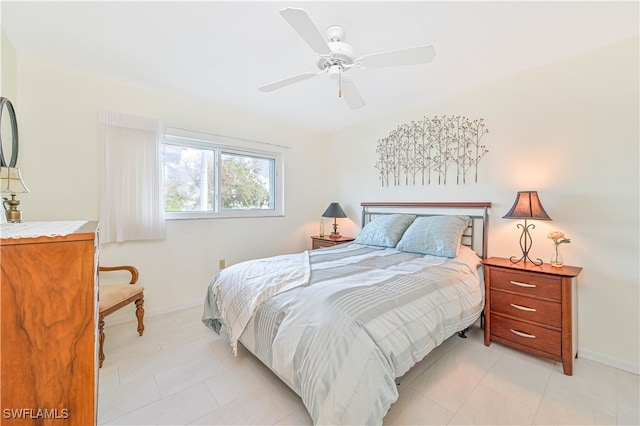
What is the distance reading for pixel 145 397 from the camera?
1.65 metres

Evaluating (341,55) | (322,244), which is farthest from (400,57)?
(322,244)

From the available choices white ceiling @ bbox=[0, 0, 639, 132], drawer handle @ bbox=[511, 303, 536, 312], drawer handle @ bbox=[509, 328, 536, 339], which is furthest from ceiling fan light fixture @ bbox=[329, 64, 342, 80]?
drawer handle @ bbox=[509, 328, 536, 339]

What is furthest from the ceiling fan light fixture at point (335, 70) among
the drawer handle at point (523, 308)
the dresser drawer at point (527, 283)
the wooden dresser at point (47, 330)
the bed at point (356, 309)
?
the drawer handle at point (523, 308)

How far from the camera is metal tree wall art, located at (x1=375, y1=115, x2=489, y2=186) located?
2.79m

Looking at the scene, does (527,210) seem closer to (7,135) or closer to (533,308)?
(533,308)

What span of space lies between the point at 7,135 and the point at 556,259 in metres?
4.20

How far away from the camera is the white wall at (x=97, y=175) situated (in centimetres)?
227

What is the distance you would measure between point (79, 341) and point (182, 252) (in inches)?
98.0

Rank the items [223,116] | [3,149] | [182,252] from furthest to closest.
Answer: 1. [223,116]
2. [182,252]
3. [3,149]

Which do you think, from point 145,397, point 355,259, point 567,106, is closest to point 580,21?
point 567,106

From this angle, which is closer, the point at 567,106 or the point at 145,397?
the point at 145,397

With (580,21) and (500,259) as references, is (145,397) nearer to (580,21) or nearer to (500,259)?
(500,259)

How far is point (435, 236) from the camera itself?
8.36ft

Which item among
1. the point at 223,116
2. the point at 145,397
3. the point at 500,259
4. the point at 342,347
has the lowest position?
the point at 145,397
